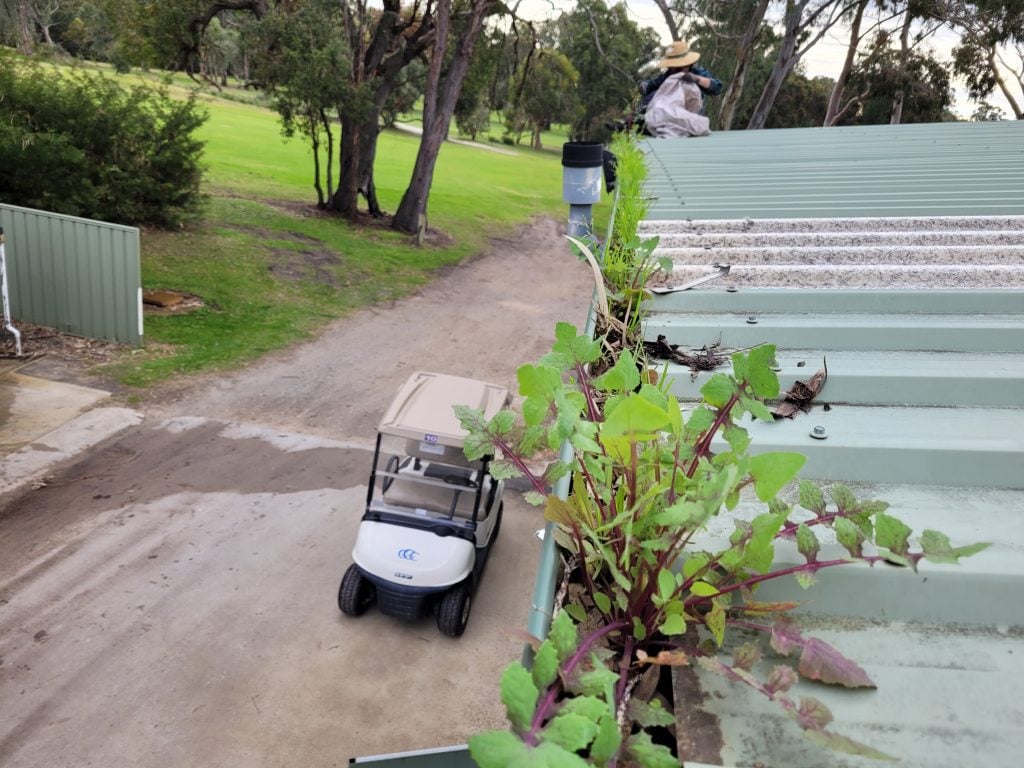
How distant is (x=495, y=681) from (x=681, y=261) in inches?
155

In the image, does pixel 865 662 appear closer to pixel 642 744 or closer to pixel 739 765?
pixel 739 765

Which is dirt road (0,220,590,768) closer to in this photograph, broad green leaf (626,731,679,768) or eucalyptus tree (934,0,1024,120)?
broad green leaf (626,731,679,768)

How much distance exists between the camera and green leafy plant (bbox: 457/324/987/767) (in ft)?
4.16

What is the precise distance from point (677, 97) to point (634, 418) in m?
Answer: 10.7

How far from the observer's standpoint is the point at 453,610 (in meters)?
6.72

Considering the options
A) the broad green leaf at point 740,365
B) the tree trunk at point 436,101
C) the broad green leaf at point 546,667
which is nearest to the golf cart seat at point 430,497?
the broad green leaf at point 740,365

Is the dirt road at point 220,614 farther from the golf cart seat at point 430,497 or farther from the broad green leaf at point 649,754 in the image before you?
the broad green leaf at point 649,754

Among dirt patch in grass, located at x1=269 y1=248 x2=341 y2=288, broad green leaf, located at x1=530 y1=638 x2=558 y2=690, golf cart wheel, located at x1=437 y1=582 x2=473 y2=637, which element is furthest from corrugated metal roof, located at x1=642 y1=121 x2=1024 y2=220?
dirt patch in grass, located at x1=269 y1=248 x2=341 y2=288

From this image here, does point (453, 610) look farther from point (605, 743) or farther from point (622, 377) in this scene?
point (605, 743)

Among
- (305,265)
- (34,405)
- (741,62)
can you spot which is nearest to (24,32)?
(305,265)

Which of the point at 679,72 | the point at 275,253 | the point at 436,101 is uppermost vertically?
the point at 679,72

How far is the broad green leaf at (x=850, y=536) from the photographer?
1567mm

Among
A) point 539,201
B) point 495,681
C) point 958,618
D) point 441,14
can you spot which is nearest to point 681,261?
point 958,618

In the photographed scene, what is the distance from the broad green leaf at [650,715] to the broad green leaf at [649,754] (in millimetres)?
75
